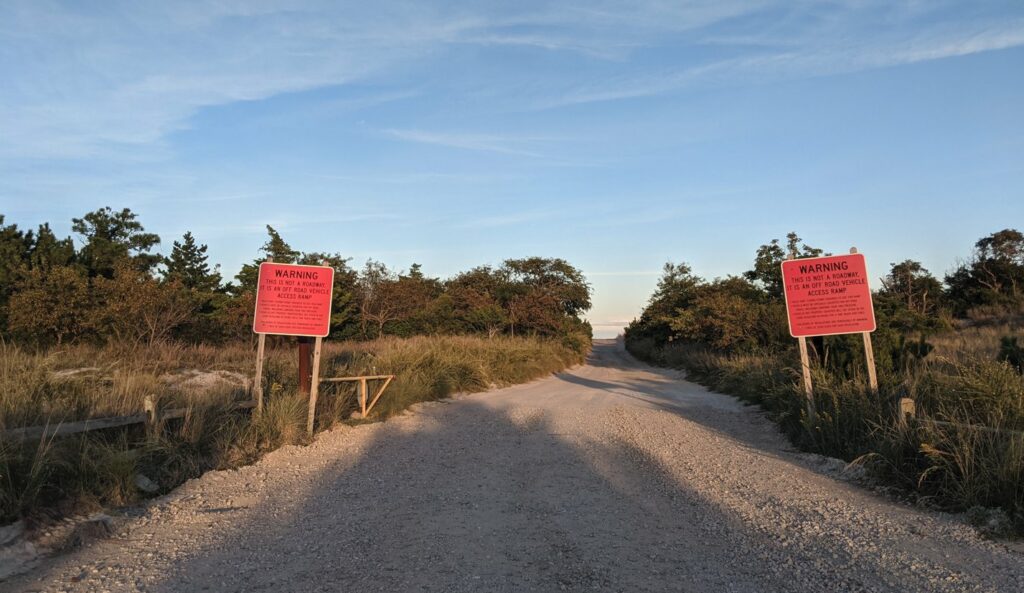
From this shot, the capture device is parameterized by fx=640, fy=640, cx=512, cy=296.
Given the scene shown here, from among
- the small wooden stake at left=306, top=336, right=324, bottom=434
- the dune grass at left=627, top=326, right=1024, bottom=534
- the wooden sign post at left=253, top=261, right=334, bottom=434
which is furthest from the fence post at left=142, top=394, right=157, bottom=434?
the dune grass at left=627, top=326, right=1024, bottom=534

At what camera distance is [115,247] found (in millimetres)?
32156

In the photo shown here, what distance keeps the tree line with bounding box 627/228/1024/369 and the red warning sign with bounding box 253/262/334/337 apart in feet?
60.0

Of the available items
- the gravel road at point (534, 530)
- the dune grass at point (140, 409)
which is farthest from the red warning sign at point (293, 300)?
the gravel road at point (534, 530)

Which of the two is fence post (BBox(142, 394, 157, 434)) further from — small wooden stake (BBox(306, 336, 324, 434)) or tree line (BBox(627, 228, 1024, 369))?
tree line (BBox(627, 228, 1024, 369))

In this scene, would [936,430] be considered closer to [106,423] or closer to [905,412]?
[905,412]

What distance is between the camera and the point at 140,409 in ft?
28.0

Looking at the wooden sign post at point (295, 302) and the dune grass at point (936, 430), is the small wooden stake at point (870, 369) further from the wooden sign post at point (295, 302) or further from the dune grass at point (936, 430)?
the wooden sign post at point (295, 302)

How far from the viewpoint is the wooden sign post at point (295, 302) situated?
33.4 feet

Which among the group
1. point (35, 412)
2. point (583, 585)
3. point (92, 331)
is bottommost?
point (583, 585)

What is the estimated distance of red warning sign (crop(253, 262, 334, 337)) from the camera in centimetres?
1020

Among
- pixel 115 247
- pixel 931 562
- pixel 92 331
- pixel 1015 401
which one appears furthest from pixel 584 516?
pixel 115 247

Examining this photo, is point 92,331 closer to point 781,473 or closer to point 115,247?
point 115,247

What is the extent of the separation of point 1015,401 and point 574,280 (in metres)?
42.2

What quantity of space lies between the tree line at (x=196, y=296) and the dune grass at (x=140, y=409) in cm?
447
